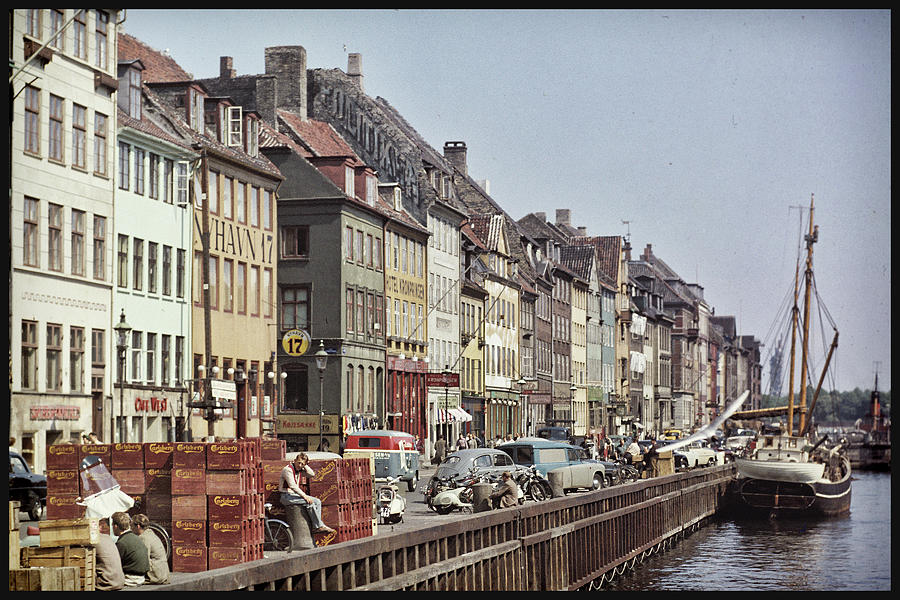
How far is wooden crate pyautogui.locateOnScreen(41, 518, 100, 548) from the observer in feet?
74.7

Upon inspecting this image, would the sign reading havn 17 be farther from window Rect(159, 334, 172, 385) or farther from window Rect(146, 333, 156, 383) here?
window Rect(146, 333, 156, 383)

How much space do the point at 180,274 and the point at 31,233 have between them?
13.6m

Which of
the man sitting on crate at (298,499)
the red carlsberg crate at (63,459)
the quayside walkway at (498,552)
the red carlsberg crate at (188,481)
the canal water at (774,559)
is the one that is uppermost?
the red carlsberg crate at (63,459)

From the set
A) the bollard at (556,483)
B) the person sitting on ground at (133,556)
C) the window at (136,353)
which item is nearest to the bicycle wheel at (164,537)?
the person sitting on ground at (133,556)

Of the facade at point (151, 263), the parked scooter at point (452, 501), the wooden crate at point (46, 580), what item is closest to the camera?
the wooden crate at point (46, 580)

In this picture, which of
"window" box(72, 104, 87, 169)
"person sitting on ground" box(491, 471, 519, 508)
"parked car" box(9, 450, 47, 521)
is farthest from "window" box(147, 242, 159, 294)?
"person sitting on ground" box(491, 471, 519, 508)

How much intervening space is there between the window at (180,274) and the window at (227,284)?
355 cm

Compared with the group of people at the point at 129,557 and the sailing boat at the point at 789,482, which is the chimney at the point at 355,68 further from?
the group of people at the point at 129,557

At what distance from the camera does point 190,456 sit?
26609 mm

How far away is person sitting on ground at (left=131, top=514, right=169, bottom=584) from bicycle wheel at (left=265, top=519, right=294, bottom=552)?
4.82 m

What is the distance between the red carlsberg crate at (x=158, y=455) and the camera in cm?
2695

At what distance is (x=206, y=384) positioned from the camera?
61125 millimetres

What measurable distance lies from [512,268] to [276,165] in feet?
138

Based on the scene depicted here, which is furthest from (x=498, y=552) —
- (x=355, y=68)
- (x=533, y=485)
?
(x=355, y=68)
